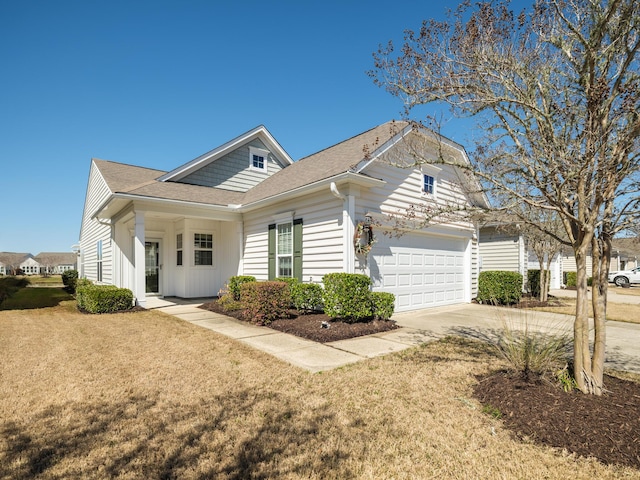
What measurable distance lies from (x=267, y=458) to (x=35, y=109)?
14.0 metres

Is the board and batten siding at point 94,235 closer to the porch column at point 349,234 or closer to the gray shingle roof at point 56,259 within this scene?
the porch column at point 349,234

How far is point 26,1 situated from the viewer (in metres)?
7.88

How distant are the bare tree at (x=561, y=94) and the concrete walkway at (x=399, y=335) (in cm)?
139

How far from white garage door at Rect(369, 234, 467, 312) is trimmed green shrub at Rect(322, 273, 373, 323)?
132 cm

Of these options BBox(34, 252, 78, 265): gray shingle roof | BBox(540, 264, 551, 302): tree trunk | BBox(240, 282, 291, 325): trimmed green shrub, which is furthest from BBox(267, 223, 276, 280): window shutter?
BBox(34, 252, 78, 265): gray shingle roof

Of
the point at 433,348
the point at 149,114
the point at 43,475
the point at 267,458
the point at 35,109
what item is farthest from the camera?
the point at 149,114

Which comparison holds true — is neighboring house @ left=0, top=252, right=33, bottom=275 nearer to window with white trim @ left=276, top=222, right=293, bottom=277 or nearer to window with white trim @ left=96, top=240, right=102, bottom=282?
window with white trim @ left=96, top=240, right=102, bottom=282

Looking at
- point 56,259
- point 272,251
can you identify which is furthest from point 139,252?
point 56,259

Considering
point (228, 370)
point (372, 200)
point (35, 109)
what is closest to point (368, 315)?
point (372, 200)

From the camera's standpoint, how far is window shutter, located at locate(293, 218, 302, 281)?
9.16 m

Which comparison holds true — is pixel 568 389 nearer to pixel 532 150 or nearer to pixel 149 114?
pixel 532 150

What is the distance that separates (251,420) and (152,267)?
1207 centimetres

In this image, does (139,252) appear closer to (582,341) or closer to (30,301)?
(30,301)

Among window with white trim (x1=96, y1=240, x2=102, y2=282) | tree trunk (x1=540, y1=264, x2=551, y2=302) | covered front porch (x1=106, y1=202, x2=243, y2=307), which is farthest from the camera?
window with white trim (x1=96, y1=240, x2=102, y2=282)
